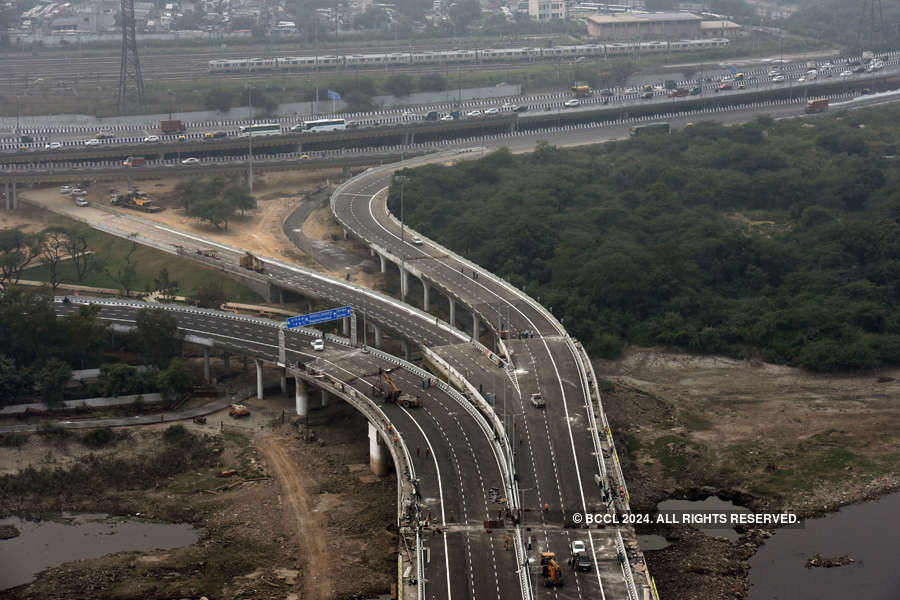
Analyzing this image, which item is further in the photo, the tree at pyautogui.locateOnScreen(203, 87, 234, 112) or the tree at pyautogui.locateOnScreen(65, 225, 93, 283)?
the tree at pyautogui.locateOnScreen(203, 87, 234, 112)

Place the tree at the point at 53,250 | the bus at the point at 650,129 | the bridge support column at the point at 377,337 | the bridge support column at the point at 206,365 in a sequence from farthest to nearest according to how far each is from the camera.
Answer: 1. the bus at the point at 650,129
2. the tree at the point at 53,250
3. the bridge support column at the point at 377,337
4. the bridge support column at the point at 206,365

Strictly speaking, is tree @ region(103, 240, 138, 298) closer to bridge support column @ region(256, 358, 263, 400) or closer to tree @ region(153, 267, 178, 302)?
tree @ region(153, 267, 178, 302)

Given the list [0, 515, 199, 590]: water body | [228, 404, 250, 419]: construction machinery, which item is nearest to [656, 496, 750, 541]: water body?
[0, 515, 199, 590]: water body

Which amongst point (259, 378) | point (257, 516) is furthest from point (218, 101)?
point (257, 516)

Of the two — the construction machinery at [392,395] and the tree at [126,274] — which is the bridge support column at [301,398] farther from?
the tree at [126,274]

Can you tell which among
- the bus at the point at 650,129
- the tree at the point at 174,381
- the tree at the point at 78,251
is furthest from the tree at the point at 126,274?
the bus at the point at 650,129

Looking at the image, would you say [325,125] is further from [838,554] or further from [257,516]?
[838,554]

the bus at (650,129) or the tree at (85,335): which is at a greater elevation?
the bus at (650,129)
